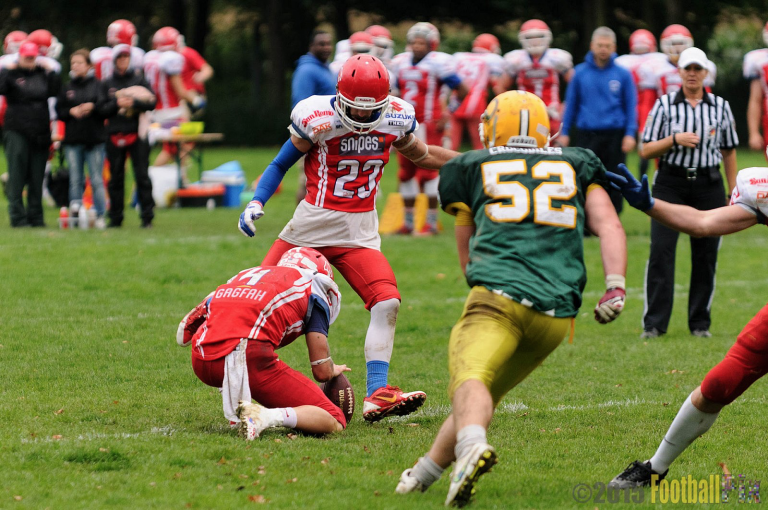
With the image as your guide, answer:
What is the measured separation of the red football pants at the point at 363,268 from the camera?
5938 millimetres

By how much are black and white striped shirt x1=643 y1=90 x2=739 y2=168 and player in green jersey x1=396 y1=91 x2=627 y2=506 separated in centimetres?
399

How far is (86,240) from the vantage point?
11.3 metres

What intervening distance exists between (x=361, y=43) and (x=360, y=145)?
22.1 feet

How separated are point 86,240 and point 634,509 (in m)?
8.27

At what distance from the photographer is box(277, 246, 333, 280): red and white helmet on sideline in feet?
18.6

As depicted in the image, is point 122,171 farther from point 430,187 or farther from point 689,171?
point 689,171

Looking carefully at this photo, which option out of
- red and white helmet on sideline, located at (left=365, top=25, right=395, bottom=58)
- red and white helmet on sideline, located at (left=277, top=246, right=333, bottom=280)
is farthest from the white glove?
red and white helmet on sideline, located at (left=365, top=25, right=395, bottom=58)

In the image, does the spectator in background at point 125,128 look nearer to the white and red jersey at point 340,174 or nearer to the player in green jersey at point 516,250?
the white and red jersey at point 340,174

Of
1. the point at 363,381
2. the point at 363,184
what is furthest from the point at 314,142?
the point at 363,381

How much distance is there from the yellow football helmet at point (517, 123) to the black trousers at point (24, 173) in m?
8.77

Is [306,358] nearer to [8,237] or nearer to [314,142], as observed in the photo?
[314,142]

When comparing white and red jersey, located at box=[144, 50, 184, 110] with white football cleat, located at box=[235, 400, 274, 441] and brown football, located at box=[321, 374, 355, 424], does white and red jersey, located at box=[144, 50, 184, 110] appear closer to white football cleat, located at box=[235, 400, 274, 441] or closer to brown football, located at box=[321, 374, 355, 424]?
brown football, located at box=[321, 374, 355, 424]

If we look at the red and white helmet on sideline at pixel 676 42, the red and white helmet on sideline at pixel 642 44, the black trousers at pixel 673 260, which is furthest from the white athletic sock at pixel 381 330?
the red and white helmet on sideline at pixel 642 44

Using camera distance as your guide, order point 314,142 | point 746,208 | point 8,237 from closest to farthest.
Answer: point 746,208
point 314,142
point 8,237
